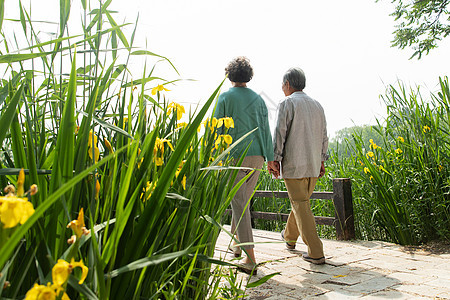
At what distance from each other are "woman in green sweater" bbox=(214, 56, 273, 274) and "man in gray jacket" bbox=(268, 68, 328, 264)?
0.24m

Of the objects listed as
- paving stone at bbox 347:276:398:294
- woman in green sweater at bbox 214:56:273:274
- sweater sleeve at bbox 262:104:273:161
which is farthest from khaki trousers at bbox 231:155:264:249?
paving stone at bbox 347:276:398:294

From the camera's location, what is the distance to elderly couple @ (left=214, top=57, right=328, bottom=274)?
3.39 meters

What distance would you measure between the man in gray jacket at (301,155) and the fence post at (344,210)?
1318 mm

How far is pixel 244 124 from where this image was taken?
3.39m

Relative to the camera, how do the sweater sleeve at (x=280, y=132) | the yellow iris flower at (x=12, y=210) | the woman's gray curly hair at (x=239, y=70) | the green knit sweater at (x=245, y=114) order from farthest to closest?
the sweater sleeve at (x=280, y=132) → the woman's gray curly hair at (x=239, y=70) → the green knit sweater at (x=245, y=114) → the yellow iris flower at (x=12, y=210)

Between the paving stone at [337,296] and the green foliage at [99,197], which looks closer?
the green foliage at [99,197]

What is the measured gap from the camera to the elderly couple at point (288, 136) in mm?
3390

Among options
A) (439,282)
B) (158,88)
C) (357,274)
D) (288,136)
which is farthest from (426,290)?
(158,88)

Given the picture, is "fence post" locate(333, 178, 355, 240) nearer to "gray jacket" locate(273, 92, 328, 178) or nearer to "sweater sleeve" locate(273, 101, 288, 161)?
"gray jacket" locate(273, 92, 328, 178)

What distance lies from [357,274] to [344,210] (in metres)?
1.73

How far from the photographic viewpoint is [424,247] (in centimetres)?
421

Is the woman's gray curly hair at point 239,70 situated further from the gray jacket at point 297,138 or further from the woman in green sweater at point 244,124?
the gray jacket at point 297,138

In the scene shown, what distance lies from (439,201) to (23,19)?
13.7 ft

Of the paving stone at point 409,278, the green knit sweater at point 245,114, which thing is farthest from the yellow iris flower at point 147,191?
the paving stone at point 409,278
